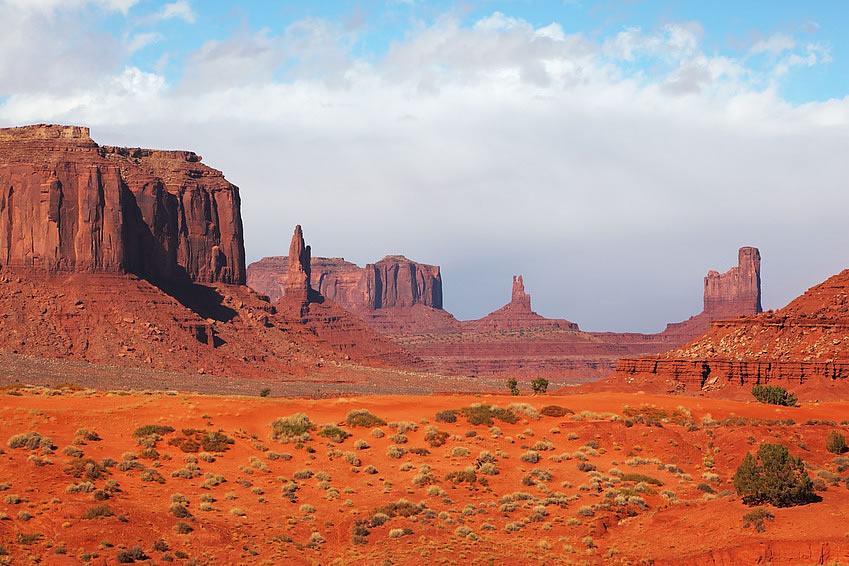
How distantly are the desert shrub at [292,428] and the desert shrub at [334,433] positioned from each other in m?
0.55

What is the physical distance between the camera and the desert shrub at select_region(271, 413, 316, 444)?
122ft

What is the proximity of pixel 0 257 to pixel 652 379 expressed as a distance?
253 ft

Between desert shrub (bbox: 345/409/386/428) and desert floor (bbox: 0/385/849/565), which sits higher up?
desert shrub (bbox: 345/409/386/428)

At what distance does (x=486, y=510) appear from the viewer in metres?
30.4

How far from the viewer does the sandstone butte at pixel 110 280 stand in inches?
4358

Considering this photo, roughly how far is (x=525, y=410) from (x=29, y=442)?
19.9 meters

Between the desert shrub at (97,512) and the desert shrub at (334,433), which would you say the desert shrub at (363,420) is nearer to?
the desert shrub at (334,433)

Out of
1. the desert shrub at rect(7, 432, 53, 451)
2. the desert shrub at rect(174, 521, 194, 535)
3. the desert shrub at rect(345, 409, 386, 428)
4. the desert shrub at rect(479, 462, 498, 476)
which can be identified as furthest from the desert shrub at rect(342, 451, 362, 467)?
the desert shrub at rect(7, 432, 53, 451)

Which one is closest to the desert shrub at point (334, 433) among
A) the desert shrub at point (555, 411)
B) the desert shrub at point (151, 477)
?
the desert shrub at point (151, 477)

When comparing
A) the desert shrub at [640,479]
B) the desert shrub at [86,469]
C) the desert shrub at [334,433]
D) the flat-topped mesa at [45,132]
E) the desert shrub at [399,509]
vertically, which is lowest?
the desert shrub at [399,509]

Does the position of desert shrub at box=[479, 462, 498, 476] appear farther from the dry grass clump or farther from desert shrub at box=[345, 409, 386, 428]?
desert shrub at box=[345, 409, 386, 428]

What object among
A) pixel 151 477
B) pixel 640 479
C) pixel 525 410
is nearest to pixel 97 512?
pixel 151 477

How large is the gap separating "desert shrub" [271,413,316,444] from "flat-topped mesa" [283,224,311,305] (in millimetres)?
145772

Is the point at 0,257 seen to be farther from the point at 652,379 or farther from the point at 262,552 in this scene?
the point at 262,552
